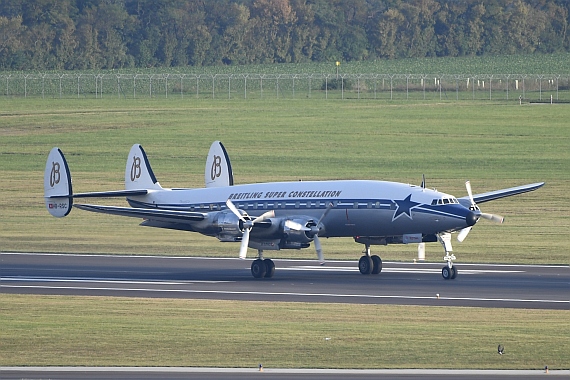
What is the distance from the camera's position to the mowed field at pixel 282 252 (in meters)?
26.5

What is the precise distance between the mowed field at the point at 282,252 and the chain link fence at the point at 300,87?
6193 mm

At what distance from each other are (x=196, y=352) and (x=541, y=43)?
433ft

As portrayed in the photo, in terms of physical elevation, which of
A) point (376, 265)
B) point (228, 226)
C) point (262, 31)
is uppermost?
point (262, 31)

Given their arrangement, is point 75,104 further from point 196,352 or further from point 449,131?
point 196,352

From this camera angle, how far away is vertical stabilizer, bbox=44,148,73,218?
1815 inches

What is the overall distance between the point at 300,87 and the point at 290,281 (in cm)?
8341

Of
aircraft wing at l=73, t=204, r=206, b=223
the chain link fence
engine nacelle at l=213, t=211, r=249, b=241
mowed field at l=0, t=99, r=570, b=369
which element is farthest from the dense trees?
engine nacelle at l=213, t=211, r=249, b=241

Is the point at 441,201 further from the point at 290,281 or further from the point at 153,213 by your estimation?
the point at 153,213

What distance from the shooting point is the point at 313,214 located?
43.1 metres

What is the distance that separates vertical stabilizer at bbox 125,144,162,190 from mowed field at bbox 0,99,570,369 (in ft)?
16.6

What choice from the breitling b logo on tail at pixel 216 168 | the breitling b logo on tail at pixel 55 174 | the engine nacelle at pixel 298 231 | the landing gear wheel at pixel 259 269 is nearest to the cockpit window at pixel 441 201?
the engine nacelle at pixel 298 231

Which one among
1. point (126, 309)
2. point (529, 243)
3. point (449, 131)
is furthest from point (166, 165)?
point (126, 309)

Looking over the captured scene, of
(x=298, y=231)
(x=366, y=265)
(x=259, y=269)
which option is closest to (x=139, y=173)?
(x=259, y=269)

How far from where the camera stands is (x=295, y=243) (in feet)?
138
